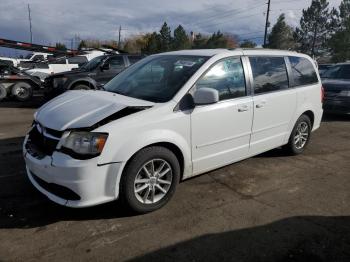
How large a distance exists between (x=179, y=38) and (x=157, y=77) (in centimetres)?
5139

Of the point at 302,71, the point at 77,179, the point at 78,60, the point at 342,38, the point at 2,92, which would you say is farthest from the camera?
the point at 342,38

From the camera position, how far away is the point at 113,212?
13.3 feet

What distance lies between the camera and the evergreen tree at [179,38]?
54.4 m

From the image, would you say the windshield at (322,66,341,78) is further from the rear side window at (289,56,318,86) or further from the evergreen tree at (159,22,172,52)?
the evergreen tree at (159,22,172,52)

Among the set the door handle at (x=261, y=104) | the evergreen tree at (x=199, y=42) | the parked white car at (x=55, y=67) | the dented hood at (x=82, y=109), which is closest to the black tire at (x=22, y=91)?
the parked white car at (x=55, y=67)

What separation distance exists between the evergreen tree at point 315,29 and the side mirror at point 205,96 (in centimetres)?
4996

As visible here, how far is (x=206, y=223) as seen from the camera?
12.7 ft

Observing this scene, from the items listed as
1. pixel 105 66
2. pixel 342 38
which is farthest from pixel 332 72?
pixel 342 38

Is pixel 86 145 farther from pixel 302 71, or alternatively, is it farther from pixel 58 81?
pixel 58 81

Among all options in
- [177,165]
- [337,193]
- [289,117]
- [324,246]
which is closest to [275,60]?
[289,117]

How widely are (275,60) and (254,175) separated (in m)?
1.75

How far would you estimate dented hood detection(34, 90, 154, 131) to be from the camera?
12.2 ft

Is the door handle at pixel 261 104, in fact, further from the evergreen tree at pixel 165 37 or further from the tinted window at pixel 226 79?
the evergreen tree at pixel 165 37

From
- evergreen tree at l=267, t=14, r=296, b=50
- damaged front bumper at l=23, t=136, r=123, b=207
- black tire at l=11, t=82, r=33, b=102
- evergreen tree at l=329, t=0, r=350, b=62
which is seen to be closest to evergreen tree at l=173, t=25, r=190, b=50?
evergreen tree at l=267, t=14, r=296, b=50
